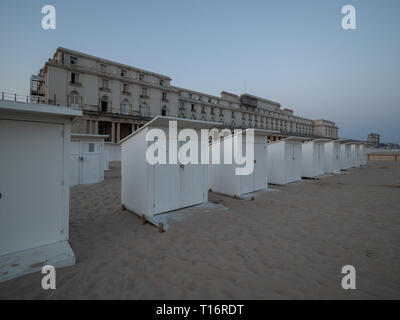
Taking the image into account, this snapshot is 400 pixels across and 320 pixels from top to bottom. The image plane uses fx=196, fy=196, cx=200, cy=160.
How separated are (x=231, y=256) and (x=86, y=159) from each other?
999cm

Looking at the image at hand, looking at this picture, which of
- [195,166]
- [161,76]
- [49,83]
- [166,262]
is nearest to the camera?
[166,262]

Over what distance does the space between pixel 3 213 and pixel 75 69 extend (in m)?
37.7

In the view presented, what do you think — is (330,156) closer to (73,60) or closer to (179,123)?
(179,123)

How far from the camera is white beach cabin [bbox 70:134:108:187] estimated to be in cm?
1009

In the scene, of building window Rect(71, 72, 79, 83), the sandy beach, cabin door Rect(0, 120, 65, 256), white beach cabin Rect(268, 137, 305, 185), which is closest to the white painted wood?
white beach cabin Rect(268, 137, 305, 185)

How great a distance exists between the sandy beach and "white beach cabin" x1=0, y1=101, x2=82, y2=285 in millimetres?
390

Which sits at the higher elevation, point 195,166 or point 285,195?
point 195,166

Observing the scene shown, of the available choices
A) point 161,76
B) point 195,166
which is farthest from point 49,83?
point 195,166

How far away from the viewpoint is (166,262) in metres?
3.32

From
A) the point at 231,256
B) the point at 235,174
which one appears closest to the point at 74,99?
the point at 235,174

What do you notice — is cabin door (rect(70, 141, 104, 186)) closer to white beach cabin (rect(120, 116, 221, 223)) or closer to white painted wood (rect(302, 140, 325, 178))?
white beach cabin (rect(120, 116, 221, 223))

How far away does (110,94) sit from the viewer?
3644 centimetres

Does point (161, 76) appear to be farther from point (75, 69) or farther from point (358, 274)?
point (358, 274)
